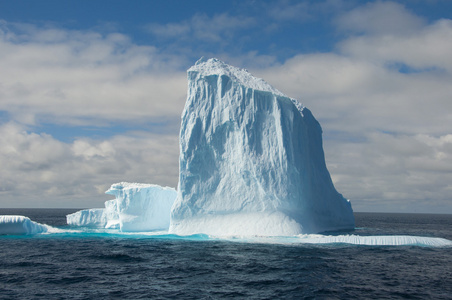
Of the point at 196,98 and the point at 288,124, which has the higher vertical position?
the point at 196,98

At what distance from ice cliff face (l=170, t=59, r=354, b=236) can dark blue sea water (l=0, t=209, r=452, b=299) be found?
3.83 m

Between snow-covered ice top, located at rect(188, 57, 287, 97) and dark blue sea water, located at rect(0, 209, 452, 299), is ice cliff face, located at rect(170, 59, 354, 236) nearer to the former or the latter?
snow-covered ice top, located at rect(188, 57, 287, 97)

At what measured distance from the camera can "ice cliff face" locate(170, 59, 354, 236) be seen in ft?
72.4

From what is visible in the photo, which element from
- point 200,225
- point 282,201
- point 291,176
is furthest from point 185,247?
point 291,176

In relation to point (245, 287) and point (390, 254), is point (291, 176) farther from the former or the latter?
point (245, 287)

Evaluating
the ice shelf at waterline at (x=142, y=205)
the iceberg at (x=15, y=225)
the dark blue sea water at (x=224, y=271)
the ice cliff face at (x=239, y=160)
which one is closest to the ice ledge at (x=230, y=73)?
the ice cliff face at (x=239, y=160)

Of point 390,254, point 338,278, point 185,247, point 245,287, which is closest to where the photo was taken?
point 245,287

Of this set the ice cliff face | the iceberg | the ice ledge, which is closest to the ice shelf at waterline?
the ice cliff face

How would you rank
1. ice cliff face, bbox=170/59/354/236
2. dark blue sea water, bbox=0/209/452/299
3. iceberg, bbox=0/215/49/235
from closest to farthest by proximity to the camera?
1. dark blue sea water, bbox=0/209/452/299
2. ice cliff face, bbox=170/59/354/236
3. iceberg, bbox=0/215/49/235

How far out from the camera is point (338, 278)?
38.3 ft

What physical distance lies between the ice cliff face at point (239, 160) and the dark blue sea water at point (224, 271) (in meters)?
3.83

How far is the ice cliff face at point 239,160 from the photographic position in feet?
72.4

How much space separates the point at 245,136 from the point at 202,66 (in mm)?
5841

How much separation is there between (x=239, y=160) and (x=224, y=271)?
1075cm
